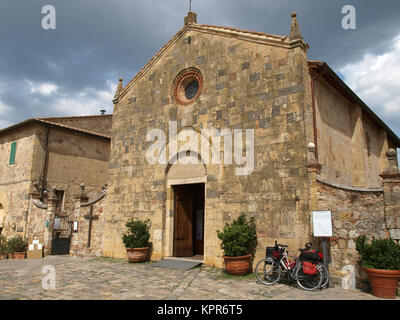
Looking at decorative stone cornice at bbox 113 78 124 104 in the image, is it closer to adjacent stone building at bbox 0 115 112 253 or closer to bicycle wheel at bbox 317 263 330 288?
adjacent stone building at bbox 0 115 112 253

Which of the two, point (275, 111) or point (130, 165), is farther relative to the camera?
point (130, 165)

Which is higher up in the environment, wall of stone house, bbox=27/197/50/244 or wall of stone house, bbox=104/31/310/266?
wall of stone house, bbox=104/31/310/266

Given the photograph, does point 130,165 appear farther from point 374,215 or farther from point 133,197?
point 374,215

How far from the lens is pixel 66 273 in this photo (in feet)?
30.6

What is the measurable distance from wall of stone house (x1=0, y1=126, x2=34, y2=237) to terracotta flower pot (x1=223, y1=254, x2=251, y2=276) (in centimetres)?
1162

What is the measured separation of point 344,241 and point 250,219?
2.52m

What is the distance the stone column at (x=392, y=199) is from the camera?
7129 mm

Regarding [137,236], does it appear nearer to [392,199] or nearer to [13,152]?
[392,199]

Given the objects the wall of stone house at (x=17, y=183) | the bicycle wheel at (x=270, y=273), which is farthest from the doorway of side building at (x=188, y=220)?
the wall of stone house at (x=17, y=183)

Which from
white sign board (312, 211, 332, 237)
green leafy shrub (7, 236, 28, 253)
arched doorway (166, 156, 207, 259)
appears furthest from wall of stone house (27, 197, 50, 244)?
white sign board (312, 211, 332, 237)

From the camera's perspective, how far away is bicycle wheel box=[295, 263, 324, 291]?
7047 mm
